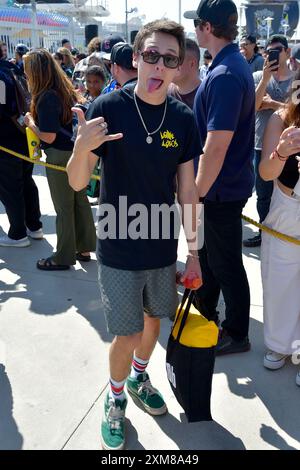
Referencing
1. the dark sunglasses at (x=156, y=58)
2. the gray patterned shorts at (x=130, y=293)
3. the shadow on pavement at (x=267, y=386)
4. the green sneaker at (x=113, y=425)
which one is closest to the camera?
the dark sunglasses at (x=156, y=58)

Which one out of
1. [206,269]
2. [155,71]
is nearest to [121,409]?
[206,269]

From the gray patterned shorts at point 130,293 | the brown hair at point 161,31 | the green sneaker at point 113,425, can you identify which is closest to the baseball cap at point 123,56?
the brown hair at point 161,31

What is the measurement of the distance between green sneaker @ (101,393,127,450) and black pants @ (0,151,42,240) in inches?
108

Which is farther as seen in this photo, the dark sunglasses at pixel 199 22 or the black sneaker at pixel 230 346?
the black sneaker at pixel 230 346

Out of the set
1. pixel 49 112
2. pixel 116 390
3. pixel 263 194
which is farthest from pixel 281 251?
pixel 49 112

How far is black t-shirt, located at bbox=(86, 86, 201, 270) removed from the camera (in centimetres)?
194

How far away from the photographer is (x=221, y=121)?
2.43m

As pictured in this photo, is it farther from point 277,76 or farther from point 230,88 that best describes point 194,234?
point 277,76

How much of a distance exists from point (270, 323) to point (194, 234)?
37.2 inches

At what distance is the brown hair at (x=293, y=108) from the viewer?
96.3 inches

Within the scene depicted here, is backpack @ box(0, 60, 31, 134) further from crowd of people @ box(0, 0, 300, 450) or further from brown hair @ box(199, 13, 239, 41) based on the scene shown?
brown hair @ box(199, 13, 239, 41)

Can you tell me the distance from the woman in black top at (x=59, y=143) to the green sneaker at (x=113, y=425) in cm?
201

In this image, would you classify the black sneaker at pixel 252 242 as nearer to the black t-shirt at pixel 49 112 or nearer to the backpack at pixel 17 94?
the black t-shirt at pixel 49 112

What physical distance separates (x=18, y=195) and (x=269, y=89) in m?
2.68
